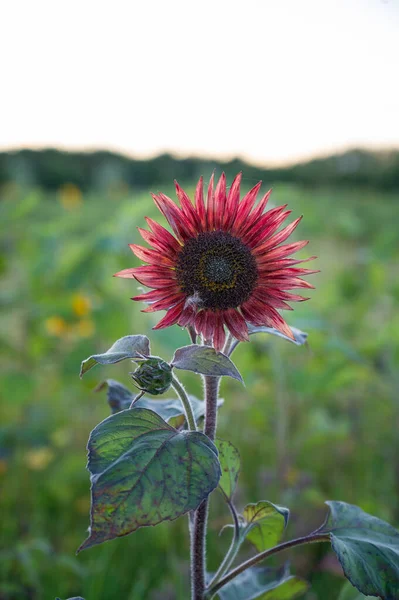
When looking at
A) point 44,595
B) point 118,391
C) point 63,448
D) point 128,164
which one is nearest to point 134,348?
point 118,391

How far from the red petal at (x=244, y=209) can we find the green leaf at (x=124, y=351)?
0.61 feet

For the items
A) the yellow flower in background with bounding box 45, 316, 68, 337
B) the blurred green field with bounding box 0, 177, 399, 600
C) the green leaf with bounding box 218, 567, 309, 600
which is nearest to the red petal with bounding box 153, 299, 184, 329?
the green leaf with bounding box 218, 567, 309, 600

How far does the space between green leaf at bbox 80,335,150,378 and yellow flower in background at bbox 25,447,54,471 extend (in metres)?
1.36

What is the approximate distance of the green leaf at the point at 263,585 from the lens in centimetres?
73

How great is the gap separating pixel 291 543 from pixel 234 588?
24 cm

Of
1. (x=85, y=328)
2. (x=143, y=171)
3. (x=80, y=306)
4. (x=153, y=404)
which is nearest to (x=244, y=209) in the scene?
(x=153, y=404)

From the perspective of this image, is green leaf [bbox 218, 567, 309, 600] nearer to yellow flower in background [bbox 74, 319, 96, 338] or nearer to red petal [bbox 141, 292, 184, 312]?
red petal [bbox 141, 292, 184, 312]

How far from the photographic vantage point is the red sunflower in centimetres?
62

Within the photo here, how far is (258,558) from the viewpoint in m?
0.64

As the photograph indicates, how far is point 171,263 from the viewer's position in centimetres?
65

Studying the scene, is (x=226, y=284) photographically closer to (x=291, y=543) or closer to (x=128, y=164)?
(x=291, y=543)

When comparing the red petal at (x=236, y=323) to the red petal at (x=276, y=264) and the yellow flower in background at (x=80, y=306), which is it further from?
the yellow flower in background at (x=80, y=306)

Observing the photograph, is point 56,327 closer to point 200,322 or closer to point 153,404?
point 153,404

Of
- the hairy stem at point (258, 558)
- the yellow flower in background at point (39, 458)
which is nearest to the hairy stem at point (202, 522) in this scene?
the hairy stem at point (258, 558)
